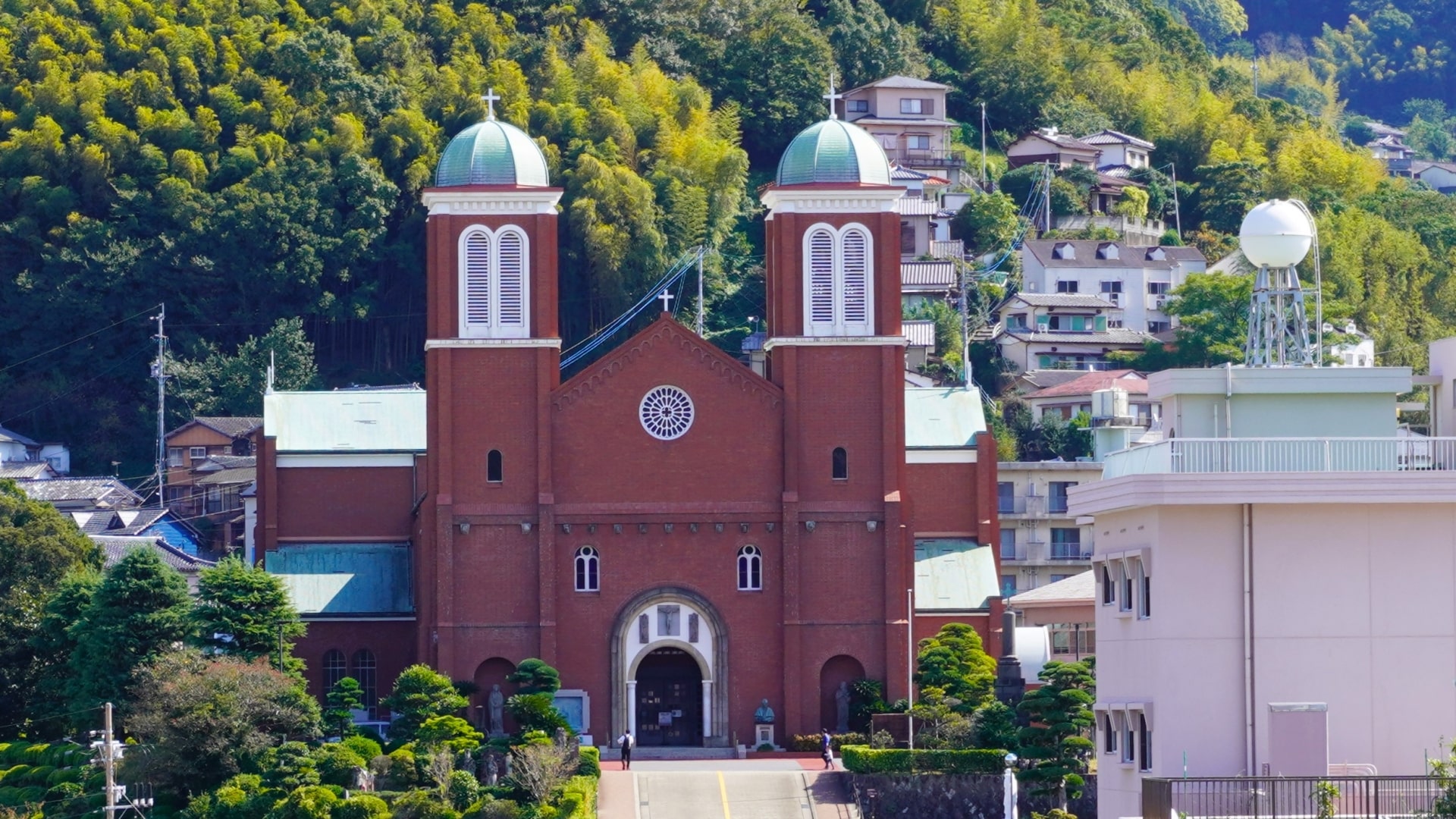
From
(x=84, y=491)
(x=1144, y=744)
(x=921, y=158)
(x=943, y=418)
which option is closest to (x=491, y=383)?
(x=943, y=418)

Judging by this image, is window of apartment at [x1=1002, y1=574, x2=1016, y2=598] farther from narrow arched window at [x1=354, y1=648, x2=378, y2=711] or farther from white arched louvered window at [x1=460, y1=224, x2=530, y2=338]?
white arched louvered window at [x1=460, y1=224, x2=530, y2=338]

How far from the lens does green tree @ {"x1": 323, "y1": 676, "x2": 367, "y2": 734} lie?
55.2m

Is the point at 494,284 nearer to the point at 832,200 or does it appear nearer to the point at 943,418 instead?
the point at 832,200

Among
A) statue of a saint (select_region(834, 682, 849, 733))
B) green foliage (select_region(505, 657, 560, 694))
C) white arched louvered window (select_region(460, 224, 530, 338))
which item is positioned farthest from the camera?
white arched louvered window (select_region(460, 224, 530, 338))

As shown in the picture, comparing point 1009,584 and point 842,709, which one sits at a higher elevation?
point 1009,584

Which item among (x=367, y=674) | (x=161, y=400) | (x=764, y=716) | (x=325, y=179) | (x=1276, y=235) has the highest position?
(x=325, y=179)

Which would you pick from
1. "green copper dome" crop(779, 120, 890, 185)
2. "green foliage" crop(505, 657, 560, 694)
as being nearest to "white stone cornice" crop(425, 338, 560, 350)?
"green copper dome" crop(779, 120, 890, 185)

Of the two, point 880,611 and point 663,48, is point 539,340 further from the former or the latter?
point 663,48

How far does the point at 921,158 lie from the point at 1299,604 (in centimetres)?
7853

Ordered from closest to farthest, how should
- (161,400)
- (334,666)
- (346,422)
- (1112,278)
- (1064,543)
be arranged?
(334,666)
(346,422)
(1064,543)
(161,400)
(1112,278)

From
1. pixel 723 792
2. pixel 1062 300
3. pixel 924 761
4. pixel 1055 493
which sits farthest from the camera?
pixel 1062 300

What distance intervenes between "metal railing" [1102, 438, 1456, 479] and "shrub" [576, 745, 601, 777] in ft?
72.9

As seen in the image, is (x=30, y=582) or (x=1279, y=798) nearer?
(x=1279, y=798)

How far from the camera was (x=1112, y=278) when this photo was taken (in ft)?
332
